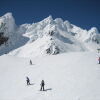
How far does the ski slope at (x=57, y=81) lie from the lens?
31688 mm

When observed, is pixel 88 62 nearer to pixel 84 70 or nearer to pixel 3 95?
pixel 84 70

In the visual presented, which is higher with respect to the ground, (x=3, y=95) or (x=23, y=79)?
(x=23, y=79)

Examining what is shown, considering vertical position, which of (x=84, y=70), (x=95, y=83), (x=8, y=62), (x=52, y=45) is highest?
(x=52, y=45)

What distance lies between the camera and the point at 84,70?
133ft

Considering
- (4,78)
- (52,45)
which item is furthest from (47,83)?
(52,45)

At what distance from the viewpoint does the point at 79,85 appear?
33.9 m

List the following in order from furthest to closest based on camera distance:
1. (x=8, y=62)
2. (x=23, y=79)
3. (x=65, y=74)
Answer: (x=8, y=62) → (x=23, y=79) → (x=65, y=74)

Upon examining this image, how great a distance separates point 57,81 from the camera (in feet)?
123

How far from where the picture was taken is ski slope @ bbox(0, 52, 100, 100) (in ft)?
104

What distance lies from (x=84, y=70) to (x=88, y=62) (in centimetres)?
564

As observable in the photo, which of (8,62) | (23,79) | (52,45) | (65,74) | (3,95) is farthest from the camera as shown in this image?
(52,45)

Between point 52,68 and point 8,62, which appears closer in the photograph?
point 52,68

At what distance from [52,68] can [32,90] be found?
12.2 m

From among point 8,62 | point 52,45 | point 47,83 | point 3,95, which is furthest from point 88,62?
point 52,45
